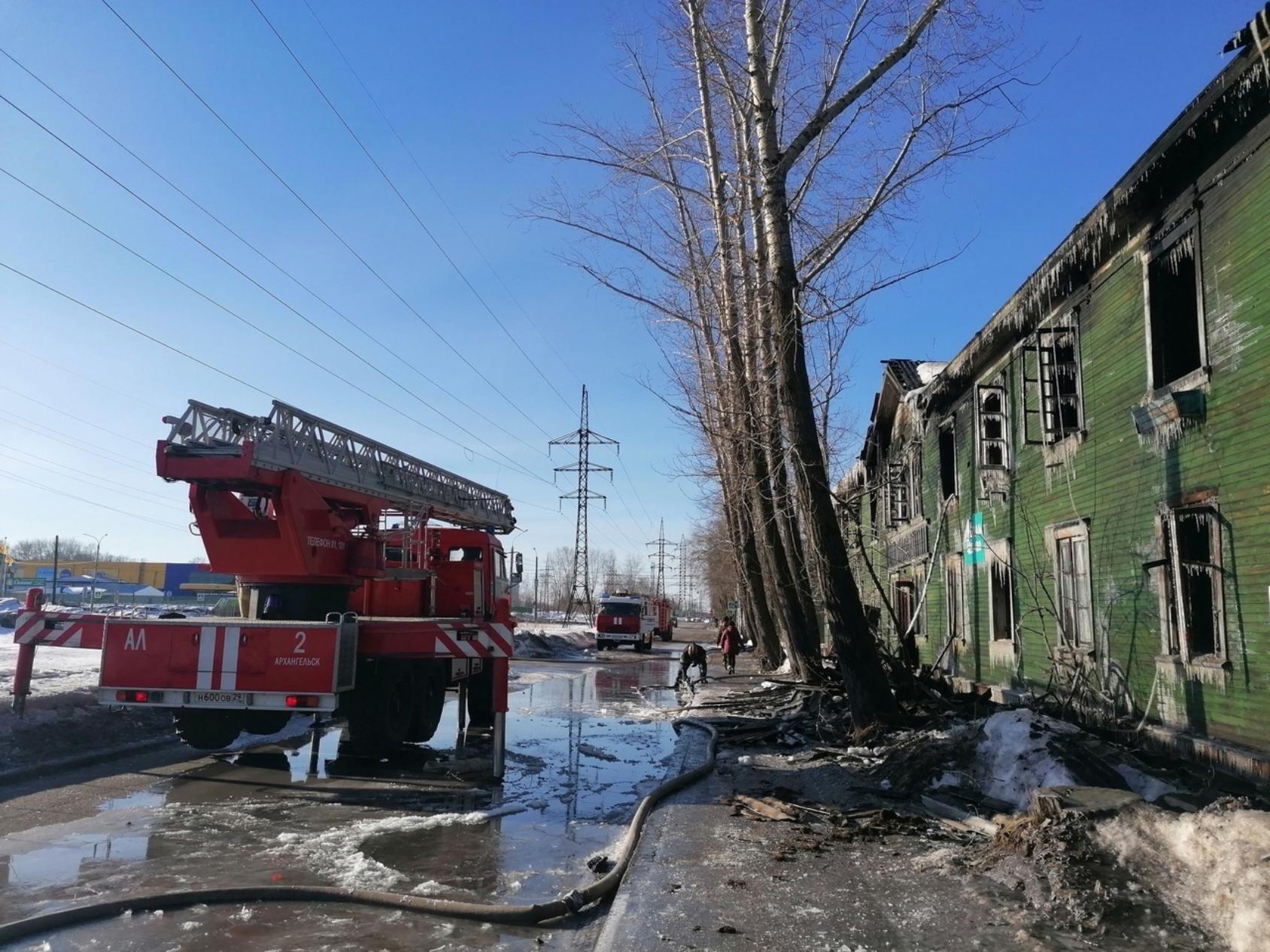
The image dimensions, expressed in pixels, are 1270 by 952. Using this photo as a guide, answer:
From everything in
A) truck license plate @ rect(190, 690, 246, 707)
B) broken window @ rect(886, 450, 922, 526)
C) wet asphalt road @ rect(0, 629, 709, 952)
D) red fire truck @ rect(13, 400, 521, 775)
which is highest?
broken window @ rect(886, 450, 922, 526)

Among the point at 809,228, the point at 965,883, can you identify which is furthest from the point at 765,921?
the point at 809,228

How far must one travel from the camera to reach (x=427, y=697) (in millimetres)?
11359

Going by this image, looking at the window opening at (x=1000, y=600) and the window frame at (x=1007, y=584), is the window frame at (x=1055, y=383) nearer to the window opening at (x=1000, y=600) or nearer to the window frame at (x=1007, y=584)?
the window frame at (x=1007, y=584)

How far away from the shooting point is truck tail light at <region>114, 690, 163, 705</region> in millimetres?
9070

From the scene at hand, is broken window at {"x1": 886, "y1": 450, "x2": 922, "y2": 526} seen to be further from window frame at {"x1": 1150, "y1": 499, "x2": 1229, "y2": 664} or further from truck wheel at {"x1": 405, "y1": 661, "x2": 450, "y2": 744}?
truck wheel at {"x1": 405, "y1": 661, "x2": 450, "y2": 744}

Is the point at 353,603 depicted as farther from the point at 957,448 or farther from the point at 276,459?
the point at 957,448

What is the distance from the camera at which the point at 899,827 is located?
7113 millimetres

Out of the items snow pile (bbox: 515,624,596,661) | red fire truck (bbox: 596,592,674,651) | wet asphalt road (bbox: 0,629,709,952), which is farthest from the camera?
red fire truck (bbox: 596,592,674,651)

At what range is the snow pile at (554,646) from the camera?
1389 inches

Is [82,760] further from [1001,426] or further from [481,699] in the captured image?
[1001,426]

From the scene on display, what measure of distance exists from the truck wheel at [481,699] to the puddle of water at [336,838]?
6.03 ft

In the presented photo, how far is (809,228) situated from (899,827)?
10163mm

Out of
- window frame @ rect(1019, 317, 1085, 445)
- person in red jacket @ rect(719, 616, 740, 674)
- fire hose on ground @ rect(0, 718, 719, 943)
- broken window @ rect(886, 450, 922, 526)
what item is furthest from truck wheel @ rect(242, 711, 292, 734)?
person in red jacket @ rect(719, 616, 740, 674)

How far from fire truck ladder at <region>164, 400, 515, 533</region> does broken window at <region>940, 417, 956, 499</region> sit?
8.96 meters
